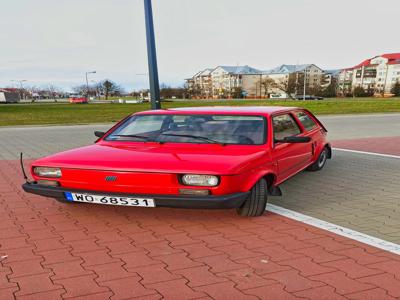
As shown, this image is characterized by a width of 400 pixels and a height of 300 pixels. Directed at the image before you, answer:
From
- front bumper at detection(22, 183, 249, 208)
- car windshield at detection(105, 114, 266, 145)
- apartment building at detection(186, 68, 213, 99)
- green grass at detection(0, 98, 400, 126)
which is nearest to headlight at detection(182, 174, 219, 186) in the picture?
front bumper at detection(22, 183, 249, 208)

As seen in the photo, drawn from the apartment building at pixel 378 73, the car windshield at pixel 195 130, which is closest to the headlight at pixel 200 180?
the car windshield at pixel 195 130

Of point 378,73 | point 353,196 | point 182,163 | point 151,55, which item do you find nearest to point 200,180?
point 182,163

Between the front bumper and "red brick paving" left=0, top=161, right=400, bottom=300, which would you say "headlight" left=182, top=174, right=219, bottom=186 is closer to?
the front bumper

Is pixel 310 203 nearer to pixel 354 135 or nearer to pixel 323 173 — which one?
pixel 323 173

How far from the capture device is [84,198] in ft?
12.8

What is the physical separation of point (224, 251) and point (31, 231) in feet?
6.62

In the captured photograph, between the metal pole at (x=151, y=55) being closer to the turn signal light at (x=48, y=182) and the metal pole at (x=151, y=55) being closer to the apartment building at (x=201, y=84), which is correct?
A: the turn signal light at (x=48, y=182)

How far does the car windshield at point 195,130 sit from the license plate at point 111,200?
108 centimetres

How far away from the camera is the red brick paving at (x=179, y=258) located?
2768 mm

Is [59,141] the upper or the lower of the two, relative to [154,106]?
Result: lower

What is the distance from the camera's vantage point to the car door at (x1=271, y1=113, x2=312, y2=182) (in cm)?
467

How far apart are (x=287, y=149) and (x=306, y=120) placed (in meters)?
1.67

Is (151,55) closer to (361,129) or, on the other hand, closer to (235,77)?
(361,129)

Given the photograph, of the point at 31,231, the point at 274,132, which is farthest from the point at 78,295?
the point at 274,132
